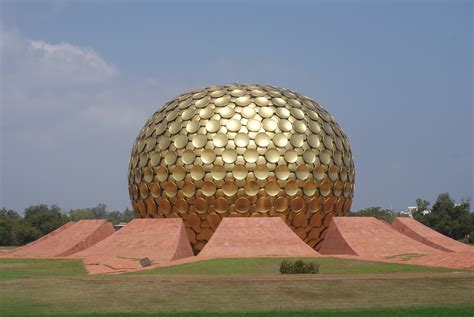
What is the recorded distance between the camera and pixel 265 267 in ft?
70.6

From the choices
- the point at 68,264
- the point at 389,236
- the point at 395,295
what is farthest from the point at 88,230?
the point at 395,295

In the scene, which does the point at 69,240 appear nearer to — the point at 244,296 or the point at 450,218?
the point at 244,296

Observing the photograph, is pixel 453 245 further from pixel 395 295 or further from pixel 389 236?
pixel 395 295

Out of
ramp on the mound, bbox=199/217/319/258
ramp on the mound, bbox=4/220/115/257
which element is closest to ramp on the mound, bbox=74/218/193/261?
ramp on the mound, bbox=199/217/319/258

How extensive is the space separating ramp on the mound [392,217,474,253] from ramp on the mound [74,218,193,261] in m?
11.4

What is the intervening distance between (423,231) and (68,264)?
17.7 m

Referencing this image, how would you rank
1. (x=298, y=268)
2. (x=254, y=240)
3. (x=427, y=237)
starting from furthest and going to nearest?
(x=427, y=237), (x=254, y=240), (x=298, y=268)

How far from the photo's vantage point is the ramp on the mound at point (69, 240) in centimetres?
2842

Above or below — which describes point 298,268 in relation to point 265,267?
above

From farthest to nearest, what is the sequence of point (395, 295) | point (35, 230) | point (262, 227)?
point (35, 230) → point (262, 227) → point (395, 295)

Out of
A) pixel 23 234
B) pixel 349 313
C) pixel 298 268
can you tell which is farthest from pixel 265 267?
pixel 23 234

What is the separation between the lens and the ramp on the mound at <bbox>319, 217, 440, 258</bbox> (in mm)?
26192

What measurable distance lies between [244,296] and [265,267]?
703 centimetres

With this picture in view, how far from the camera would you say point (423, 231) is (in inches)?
1243
